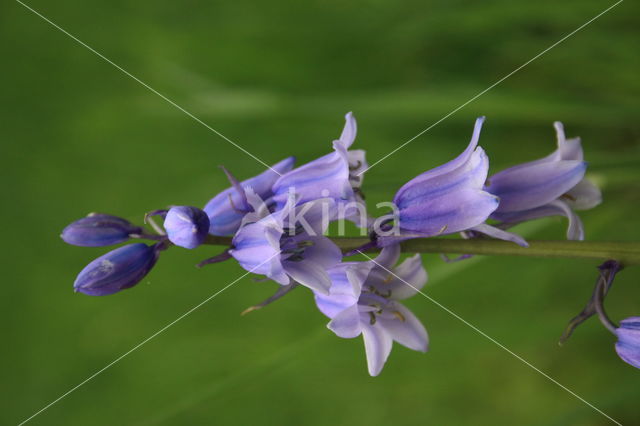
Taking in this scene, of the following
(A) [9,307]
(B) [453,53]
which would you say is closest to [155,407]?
(A) [9,307]

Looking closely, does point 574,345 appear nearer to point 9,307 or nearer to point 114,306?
point 114,306

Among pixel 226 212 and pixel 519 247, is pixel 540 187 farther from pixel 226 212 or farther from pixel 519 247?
pixel 226 212

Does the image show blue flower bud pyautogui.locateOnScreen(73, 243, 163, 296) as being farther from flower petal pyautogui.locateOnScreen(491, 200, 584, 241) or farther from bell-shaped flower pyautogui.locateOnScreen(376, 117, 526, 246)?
flower petal pyautogui.locateOnScreen(491, 200, 584, 241)

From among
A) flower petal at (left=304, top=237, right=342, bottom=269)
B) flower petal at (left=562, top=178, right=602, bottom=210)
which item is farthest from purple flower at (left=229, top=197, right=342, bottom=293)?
flower petal at (left=562, top=178, right=602, bottom=210)

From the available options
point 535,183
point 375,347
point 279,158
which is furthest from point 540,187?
point 279,158

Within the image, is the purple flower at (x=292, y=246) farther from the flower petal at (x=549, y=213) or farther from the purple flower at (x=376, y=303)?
the flower petal at (x=549, y=213)

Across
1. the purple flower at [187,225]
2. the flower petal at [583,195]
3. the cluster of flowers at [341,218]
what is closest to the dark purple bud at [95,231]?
the cluster of flowers at [341,218]
